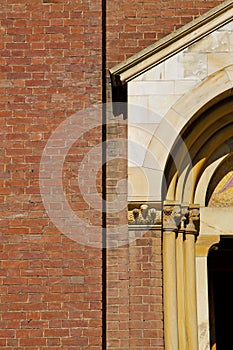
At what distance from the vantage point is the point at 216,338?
9.82 metres

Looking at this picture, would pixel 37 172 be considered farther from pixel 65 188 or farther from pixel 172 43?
pixel 172 43

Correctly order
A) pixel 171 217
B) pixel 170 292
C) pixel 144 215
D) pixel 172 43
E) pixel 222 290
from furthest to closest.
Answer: pixel 222 290, pixel 172 43, pixel 171 217, pixel 144 215, pixel 170 292

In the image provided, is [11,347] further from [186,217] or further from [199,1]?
[199,1]

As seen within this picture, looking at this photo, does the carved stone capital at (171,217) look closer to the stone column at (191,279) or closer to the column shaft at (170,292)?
the column shaft at (170,292)

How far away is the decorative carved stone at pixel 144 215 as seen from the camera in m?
7.63

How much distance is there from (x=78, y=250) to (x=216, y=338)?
2944mm

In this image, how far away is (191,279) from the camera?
780 cm

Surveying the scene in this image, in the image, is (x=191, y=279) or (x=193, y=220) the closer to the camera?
(x=191, y=279)

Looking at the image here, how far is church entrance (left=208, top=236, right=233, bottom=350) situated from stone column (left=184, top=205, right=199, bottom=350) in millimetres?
1433

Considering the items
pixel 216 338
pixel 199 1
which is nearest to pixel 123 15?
pixel 199 1

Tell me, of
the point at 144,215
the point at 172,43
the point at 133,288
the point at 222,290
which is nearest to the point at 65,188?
the point at 144,215

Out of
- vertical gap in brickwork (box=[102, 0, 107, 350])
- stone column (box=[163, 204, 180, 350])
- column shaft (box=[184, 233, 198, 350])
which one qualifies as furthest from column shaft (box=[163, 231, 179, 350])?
vertical gap in brickwork (box=[102, 0, 107, 350])

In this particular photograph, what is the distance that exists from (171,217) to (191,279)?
660 mm

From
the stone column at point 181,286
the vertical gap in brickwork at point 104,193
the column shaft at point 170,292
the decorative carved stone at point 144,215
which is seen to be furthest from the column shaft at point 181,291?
the vertical gap in brickwork at point 104,193
